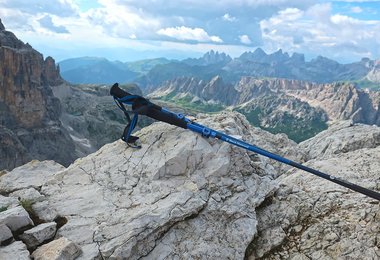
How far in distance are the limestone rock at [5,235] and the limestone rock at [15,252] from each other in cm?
22

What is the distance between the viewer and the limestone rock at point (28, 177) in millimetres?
14961

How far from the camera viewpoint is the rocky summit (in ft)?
38.0

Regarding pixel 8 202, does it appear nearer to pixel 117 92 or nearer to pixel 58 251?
pixel 58 251

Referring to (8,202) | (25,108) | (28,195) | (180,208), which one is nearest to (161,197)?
(180,208)

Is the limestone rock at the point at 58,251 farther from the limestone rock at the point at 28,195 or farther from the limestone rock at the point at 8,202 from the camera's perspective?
the limestone rock at the point at 28,195

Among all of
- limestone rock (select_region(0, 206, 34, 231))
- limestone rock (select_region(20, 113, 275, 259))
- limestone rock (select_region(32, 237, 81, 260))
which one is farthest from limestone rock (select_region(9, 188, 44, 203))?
limestone rock (select_region(32, 237, 81, 260))

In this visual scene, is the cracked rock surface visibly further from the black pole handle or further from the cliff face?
the cliff face

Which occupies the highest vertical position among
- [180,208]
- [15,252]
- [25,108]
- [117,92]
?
[117,92]

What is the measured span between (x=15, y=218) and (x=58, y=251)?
2130 millimetres

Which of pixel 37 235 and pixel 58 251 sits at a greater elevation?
pixel 37 235

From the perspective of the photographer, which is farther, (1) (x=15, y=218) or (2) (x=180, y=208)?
(2) (x=180, y=208)

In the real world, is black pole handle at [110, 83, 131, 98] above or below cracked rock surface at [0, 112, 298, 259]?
above

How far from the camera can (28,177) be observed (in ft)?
52.9

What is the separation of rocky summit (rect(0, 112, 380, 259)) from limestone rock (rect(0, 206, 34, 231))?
0.03 meters
